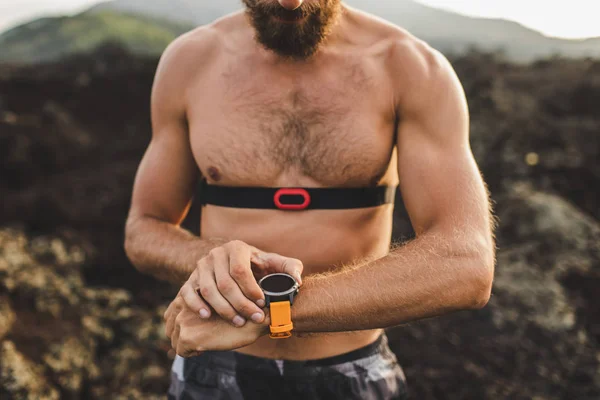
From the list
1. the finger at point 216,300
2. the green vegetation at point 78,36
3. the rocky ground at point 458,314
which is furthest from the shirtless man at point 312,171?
the green vegetation at point 78,36

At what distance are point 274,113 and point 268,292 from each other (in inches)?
30.2

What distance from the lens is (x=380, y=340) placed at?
2.18 meters

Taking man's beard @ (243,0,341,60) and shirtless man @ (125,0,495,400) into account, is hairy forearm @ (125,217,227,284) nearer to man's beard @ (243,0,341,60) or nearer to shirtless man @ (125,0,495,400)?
shirtless man @ (125,0,495,400)

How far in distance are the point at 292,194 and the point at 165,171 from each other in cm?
60

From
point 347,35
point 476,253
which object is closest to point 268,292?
point 476,253

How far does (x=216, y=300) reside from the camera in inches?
56.7

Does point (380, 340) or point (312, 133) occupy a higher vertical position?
point (312, 133)

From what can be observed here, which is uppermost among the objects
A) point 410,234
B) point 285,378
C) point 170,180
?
point 170,180

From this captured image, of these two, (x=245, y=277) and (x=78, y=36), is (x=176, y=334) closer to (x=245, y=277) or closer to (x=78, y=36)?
(x=245, y=277)

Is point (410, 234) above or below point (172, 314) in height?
below

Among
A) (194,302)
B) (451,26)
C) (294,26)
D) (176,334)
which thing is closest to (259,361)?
(176,334)

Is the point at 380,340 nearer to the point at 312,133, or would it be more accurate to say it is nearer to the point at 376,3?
the point at 312,133

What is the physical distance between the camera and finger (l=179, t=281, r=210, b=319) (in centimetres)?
146

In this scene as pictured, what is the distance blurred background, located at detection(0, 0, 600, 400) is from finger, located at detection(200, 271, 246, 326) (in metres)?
1.65
